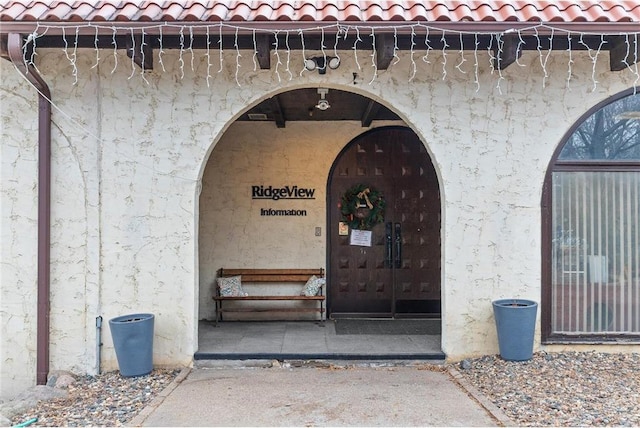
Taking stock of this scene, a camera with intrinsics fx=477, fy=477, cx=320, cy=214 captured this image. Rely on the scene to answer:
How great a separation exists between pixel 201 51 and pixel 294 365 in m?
3.58

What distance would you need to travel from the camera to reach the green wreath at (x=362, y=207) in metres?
7.34

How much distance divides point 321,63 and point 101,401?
3.98m

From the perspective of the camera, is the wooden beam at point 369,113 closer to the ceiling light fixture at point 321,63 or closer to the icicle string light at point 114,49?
the ceiling light fixture at point 321,63

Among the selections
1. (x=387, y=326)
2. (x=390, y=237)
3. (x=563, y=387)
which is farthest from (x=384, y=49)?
(x=387, y=326)

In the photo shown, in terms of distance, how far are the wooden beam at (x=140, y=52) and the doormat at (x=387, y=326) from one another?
4.00 m

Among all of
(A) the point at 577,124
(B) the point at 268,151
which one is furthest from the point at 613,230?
(B) the point at 268,151

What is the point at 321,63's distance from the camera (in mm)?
5184

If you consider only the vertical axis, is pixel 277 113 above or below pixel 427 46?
below

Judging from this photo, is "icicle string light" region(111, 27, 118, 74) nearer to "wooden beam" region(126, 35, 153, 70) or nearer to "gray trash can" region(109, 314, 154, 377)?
"wooden beam" region(126, 35, 153, 70)

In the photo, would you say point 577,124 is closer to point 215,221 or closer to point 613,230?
point 613,230

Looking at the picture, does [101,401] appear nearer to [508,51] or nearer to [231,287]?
[231,287]

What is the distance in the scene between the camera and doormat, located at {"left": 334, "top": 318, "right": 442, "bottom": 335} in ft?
21.1

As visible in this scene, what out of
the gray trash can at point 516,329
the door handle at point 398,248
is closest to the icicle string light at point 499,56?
the gray trash can at point 516,329

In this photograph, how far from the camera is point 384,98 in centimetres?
529
